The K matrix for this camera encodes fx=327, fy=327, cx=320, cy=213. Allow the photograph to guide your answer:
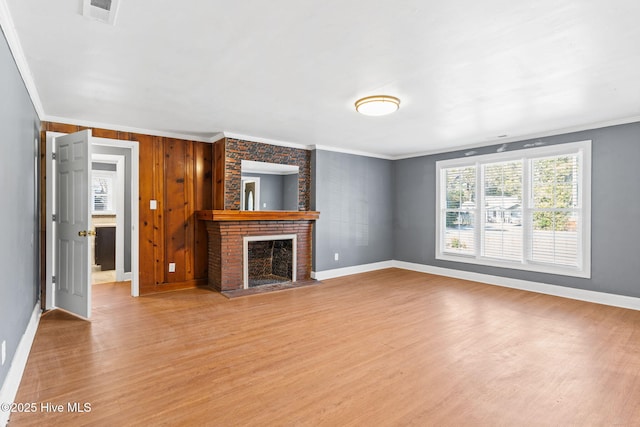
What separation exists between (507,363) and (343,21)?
2765mm

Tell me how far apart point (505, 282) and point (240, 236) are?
13.9 ft

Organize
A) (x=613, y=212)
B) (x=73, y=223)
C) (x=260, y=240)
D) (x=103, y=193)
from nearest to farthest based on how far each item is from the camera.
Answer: (x=73, y=223)
(x=613, y=212)
(x=260, y=240)
(x=103, y=193)

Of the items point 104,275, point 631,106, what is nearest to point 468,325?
point 631,106

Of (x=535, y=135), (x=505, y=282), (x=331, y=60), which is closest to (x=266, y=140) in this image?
(x=331, y=60)

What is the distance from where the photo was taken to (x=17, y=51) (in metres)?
2.26

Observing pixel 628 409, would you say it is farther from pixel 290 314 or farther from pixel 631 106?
pixel 631 106

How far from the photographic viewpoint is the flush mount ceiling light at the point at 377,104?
10.5 feet

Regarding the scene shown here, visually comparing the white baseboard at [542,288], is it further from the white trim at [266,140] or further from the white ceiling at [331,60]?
the white trim at [266,140]

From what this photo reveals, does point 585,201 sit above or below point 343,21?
below

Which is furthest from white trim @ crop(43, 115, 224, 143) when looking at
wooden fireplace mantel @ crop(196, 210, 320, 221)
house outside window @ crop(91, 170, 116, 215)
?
house outside window @ crop(91, 170, 116, 215)

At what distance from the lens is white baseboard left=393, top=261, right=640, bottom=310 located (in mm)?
4102

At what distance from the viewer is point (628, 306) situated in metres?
4.04

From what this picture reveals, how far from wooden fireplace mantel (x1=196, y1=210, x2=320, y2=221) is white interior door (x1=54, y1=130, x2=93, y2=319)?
1.54 meters

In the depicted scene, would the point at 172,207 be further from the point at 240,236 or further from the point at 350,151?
the point at 350,151
